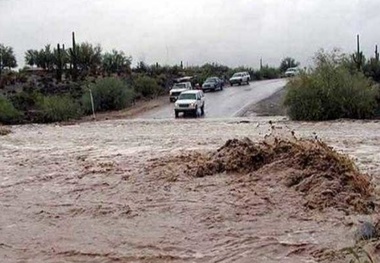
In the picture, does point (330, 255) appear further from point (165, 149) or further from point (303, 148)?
point (165, 149)

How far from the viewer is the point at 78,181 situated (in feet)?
59.1

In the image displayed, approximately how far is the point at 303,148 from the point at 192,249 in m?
7.02

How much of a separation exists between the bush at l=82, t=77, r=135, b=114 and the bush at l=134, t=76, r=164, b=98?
422 inches

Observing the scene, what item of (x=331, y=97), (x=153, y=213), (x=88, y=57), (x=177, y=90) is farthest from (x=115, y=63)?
(x=153, y=213)

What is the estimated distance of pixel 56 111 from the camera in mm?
47562

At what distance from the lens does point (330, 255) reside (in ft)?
31.4

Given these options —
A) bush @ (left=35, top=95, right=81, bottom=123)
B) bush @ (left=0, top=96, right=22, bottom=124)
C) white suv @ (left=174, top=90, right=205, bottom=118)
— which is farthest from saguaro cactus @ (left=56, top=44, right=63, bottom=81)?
white suv @ (left=174, top=90, right=205, bottom=118)

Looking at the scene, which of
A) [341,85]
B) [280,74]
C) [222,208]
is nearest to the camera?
[222,208]

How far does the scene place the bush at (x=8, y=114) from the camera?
46.8 metres

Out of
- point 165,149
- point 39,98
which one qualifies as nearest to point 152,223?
point 165,149

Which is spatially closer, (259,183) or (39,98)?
(259,183)

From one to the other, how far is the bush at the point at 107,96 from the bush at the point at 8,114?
642cm

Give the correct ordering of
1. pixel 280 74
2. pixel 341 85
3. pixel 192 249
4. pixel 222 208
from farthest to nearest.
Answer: pixel 280 74 → pixel 341 85 → pixel 222 208 → pixel 192 249

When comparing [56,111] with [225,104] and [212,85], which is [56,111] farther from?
[212,85]
